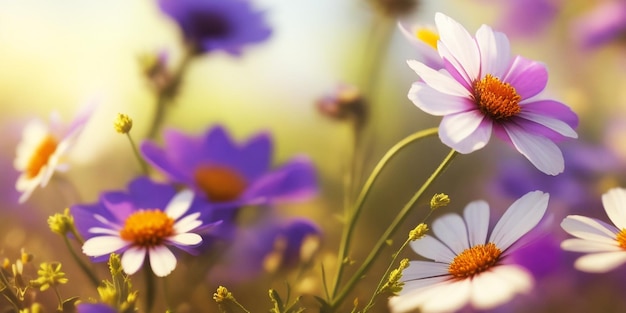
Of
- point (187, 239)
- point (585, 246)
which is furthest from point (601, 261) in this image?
point (187, 239)

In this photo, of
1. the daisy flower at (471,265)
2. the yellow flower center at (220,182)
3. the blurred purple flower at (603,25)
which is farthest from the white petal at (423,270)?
the blurred purple flower at (603,25)

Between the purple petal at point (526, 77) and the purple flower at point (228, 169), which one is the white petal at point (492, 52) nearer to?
the purple petal at point (526, 77)

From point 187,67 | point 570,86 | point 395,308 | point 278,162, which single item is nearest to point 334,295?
point 395,308

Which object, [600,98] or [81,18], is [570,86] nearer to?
[600,98]

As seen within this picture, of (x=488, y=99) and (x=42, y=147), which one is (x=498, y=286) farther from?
(x=42, y=147)

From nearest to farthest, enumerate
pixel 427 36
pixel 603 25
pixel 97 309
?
1. pixel 97 309
2. pixel 427 36
3. pixel 603 25

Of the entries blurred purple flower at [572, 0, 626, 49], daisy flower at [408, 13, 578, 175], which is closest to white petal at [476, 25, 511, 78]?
daisy flower at [408, 13, 578, 175]
